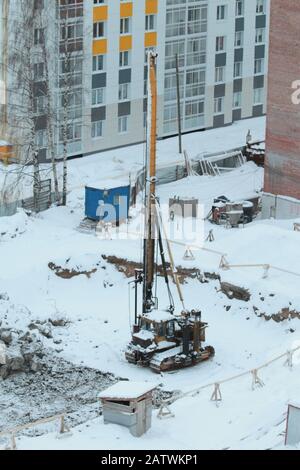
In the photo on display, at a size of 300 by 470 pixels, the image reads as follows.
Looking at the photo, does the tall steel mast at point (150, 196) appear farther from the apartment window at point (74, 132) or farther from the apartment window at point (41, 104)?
the apartment window at point (74, 132)

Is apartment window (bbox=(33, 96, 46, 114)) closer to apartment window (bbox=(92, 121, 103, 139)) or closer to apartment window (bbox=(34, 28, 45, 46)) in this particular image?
apartment window (bbox=(34, 28, 45, 46))

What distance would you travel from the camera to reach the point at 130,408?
96.2 feet

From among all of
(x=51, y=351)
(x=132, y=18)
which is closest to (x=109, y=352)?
(x=51, y=351)

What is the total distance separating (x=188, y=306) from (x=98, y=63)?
83.6 feet

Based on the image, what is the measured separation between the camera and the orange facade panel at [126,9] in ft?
207

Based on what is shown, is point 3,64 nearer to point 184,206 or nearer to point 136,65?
point 136,65

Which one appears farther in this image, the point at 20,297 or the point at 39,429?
the point at 20,297

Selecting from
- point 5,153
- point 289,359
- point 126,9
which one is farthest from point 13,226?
point 126,9

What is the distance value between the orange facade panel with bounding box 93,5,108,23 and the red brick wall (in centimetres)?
1446

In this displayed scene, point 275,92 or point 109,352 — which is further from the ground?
point 275,92

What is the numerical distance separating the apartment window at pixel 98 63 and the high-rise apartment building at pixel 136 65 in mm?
54

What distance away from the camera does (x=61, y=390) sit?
3481cm

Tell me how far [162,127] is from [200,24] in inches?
256

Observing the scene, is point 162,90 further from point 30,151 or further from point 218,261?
point 218,261
